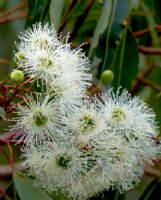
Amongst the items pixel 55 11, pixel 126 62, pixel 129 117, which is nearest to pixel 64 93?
pixel 129 117

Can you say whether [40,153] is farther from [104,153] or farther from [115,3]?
[115,3]

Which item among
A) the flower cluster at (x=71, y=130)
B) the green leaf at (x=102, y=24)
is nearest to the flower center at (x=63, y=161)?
the flower cluster at (x=71, y=130)

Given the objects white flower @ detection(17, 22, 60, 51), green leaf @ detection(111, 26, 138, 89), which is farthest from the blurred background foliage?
white flower @ detection(17, 22, 60, 51)

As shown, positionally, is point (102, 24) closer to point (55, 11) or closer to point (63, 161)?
point (55, 11)

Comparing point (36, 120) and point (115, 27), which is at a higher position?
point (115, 27)

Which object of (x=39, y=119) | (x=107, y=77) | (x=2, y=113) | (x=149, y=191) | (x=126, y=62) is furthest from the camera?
(x=149, y=191)

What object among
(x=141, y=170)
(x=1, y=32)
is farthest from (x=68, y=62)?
(x=1, y=32)

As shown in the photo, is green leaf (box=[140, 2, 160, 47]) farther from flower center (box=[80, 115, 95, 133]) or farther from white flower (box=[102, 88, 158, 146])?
flower center (box=[80, 115, 95, 133])
